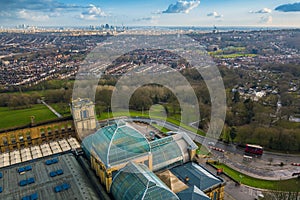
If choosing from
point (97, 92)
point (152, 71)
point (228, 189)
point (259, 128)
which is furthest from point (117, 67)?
point (228, 189)

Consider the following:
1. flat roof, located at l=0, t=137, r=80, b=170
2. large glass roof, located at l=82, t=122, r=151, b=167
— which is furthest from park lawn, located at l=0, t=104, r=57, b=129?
large glass roof, located at l=82, t=122, r=151, b=167

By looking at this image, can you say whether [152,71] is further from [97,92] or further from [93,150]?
[93,150]

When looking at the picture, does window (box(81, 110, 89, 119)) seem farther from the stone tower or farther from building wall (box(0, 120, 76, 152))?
building wall (box(0, 120, 76, 152))

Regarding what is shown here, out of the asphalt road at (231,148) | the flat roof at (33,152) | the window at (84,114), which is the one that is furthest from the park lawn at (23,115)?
the asphalt road at (231,148)

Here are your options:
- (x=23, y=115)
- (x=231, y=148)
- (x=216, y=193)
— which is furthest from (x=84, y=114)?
(x=23, y=115)

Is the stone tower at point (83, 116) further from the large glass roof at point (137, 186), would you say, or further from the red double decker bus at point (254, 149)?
the red double decker bus at point (254, 149)

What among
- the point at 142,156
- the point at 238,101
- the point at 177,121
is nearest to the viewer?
the point at 142,156
